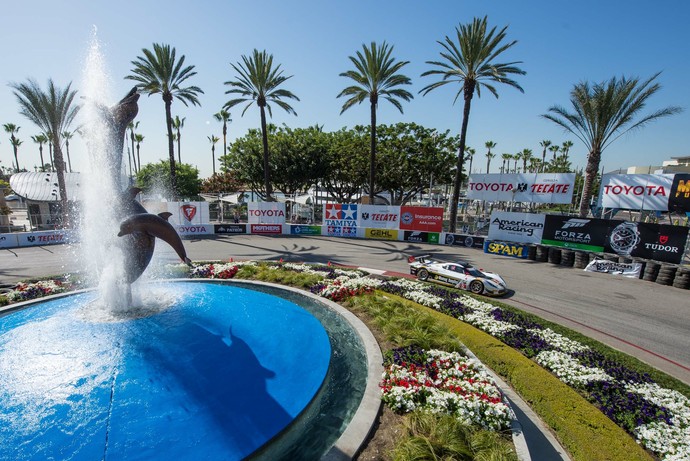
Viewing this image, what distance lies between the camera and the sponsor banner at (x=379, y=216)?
33.1 metres

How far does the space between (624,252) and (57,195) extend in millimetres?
53028

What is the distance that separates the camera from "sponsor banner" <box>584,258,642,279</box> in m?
20.5

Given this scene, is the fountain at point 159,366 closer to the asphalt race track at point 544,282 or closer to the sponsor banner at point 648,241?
the asphalt race track at point 544,282

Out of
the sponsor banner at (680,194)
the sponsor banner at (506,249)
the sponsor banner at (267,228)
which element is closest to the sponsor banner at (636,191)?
the sponsor banner at (680,194)

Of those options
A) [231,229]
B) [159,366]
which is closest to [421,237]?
[231,229]

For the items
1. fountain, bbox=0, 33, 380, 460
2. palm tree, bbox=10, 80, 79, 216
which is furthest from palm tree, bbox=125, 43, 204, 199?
fountain, bbox=0, 33, 380, 460

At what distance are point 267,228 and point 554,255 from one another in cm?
2641

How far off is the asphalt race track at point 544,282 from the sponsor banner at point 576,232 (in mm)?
3530

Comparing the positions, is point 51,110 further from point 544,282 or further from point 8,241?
point 544,282

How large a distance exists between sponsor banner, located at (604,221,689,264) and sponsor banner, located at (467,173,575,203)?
5.81 m

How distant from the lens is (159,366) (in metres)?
8.27

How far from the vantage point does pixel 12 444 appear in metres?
5.85

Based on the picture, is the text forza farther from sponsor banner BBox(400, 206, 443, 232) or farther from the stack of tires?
the stack of tires

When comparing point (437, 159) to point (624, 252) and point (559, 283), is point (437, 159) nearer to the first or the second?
point (624, 252)
